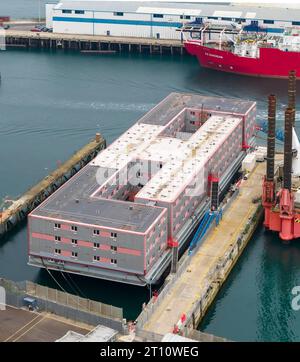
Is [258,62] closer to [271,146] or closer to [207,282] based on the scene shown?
[271,146]

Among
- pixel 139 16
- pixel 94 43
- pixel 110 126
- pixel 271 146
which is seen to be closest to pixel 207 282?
pixel 271 146

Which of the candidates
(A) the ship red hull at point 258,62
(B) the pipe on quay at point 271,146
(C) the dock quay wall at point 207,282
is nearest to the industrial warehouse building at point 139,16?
(A) the ship red hull at point 258,62

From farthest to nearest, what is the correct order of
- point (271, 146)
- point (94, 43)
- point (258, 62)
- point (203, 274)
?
point (94, 43), point (258, 62), point (271, 146), point (203, 274)

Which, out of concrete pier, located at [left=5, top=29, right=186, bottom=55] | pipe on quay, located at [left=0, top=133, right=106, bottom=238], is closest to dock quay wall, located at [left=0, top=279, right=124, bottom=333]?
pipe on quay, located at [left=0, top=133, right=106, bottom=238]

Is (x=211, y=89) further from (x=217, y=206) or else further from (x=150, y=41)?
(x=217, y=206)

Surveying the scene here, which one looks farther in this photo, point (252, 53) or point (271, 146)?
point (252, 53)

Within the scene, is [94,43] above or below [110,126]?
above

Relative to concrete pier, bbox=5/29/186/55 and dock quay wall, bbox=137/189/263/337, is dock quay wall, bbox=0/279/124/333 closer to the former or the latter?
dock quay wall, bbox=137/189/263/337

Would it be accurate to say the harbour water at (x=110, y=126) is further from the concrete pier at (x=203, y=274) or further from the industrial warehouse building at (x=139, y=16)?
the industrial warehouse building at (x=139, y=16)
